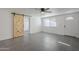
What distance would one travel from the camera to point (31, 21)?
2.75m

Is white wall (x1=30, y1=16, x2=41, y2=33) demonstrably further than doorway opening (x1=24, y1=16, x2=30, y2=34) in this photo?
No

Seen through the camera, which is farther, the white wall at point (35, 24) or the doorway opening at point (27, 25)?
the doorway opening at point (27, 25)

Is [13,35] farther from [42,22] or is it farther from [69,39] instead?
[69,39]

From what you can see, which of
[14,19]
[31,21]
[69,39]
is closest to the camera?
[31,21]

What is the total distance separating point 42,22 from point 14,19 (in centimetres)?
234
